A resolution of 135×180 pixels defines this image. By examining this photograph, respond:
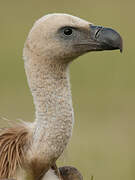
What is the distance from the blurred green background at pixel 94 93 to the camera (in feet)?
34.6

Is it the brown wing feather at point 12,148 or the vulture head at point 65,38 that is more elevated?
the vulture head at point 65,38

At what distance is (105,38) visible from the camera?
644 cm

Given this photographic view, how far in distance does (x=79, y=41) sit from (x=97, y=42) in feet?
0.47

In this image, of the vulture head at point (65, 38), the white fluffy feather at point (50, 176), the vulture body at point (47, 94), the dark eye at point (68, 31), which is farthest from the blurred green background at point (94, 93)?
the dark eye at point (68, 31)

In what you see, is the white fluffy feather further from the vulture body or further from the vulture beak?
the vulture beak

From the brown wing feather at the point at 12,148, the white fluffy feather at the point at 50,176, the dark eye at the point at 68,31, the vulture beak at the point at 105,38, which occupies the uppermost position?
the dark eye at the point at 68,31

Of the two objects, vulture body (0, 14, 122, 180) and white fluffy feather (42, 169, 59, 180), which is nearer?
vulture body (0, 14, 122, 180)

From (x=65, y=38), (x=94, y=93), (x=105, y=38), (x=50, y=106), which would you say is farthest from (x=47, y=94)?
(x=94, y=93)

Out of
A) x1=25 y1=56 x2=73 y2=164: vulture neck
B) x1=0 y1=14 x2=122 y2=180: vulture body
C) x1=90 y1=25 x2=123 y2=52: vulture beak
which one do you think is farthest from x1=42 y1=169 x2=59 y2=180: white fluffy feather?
x1=90 y1=25 x2=123 y2=52: vulture beak

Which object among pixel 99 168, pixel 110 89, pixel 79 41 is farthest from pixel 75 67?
pixel 79 41

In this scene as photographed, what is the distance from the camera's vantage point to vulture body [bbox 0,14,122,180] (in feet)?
20.8

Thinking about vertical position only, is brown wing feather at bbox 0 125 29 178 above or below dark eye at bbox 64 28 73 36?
below

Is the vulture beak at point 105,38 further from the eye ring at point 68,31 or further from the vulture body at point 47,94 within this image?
the eye ring at point 68,31

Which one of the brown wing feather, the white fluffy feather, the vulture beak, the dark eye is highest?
the dark eye
